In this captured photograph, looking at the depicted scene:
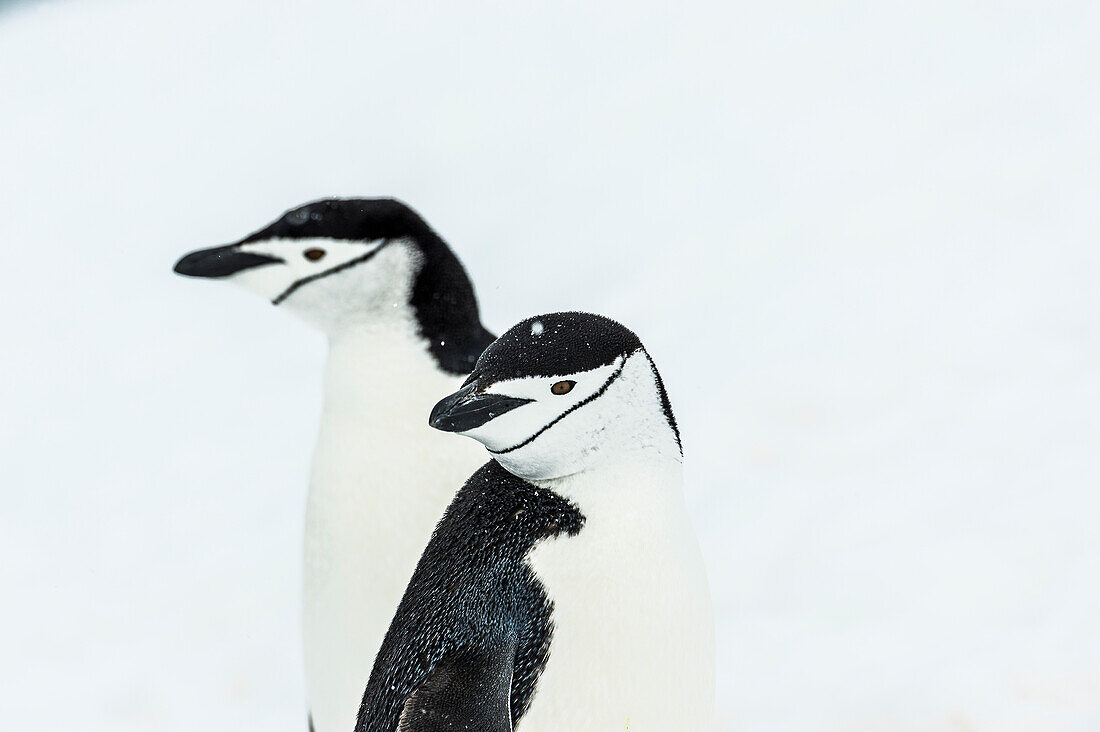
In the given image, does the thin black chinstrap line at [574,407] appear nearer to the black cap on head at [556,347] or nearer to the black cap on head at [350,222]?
the black cap on head at [556,347]

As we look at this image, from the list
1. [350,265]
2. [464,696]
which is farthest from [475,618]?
[350,265]

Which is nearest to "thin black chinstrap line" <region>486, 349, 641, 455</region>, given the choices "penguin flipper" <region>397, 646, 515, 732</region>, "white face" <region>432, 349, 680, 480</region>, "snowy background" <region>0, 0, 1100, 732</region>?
"white face" <region>432, 349, 680, 480</region>

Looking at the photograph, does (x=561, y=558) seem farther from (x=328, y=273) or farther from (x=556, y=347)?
(x=328, y=273)

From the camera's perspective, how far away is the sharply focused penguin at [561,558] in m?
0.88

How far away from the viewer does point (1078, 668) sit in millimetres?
1580

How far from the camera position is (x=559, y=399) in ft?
2.89

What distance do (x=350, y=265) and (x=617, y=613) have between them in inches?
24.0

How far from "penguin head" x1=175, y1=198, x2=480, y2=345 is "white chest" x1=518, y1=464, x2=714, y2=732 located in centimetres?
48

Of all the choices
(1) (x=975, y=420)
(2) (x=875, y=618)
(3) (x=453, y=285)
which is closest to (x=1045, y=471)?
(1) (x=975, y=420)

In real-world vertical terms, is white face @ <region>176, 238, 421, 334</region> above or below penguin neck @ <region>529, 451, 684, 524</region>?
above

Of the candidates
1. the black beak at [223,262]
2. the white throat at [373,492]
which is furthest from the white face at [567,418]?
the black beak at [223,262]

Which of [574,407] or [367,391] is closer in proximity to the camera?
[574,407]

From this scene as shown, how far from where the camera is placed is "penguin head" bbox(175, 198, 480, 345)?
1339mm

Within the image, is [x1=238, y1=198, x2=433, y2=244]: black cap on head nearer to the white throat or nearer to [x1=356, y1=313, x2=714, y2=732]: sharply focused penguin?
the white throat
